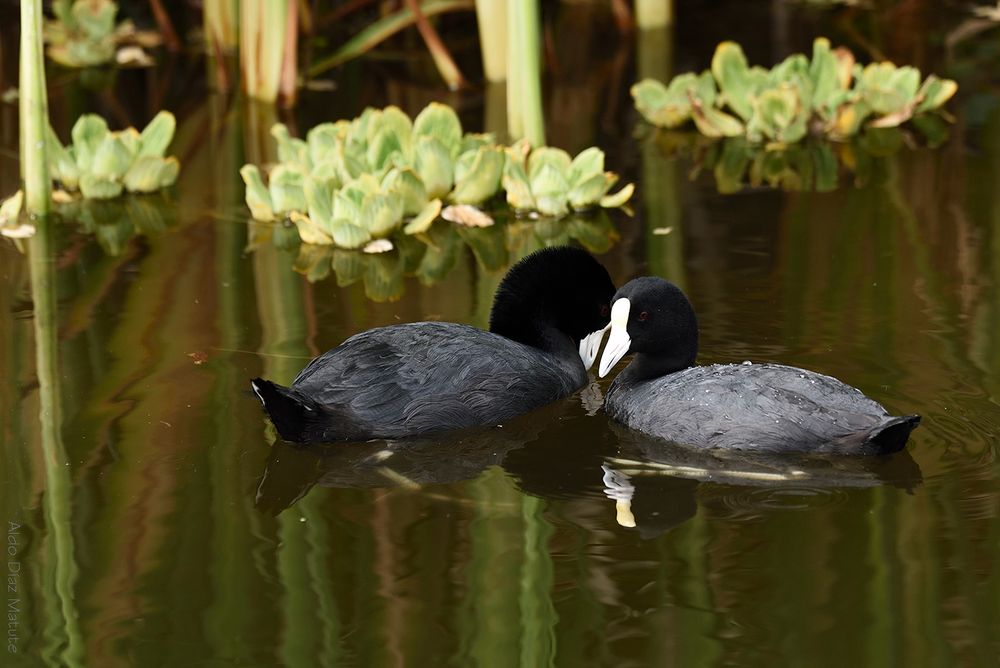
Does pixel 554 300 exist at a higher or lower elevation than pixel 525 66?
lower

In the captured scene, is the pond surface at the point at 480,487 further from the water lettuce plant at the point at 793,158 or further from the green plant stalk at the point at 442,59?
the green plant stalk at the point at 442,59

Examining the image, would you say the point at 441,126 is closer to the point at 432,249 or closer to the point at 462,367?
the point at 432,249

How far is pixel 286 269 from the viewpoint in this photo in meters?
6.30

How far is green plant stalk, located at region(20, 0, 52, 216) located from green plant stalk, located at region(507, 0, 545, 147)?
2025mm

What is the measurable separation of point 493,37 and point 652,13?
188cm

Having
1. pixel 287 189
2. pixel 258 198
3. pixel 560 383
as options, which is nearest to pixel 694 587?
pixel 560 383

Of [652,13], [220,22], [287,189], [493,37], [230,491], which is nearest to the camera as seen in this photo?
[230,491]

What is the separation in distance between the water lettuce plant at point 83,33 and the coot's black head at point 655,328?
618 cm

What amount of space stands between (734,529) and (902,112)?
4.74m

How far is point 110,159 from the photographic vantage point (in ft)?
24.1

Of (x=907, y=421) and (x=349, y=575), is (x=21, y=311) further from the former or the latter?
(x=907, y=421)

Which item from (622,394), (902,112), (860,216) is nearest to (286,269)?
(622,394)

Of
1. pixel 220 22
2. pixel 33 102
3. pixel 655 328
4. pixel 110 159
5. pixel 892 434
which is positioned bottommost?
pixel 892 434

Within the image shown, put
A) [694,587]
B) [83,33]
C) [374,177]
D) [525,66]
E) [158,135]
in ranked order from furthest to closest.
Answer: [83,33]
[158,135]
[525,66]
[374,177]
[694,587]
